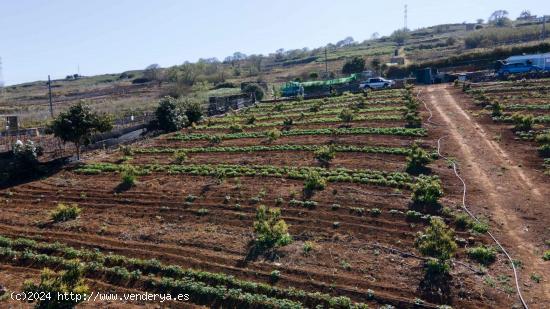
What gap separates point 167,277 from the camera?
45.6ft

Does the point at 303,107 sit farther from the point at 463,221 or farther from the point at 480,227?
the point at 480,227

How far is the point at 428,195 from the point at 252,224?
712 centimetres

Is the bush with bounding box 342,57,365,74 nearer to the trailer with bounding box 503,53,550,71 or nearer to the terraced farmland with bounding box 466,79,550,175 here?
the trailer with bounding box 503,53,550,71

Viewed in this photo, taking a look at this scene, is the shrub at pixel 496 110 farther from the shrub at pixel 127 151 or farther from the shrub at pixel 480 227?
the shrub at pixel 127 151

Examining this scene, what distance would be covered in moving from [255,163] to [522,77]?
32068 mm

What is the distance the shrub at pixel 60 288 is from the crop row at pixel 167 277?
840 millimetres

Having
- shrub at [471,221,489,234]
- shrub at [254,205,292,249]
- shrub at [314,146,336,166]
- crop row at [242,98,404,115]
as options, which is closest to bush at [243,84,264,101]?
crop row at [242,98,404,115]

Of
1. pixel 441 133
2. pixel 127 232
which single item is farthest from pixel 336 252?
pixel 441 133

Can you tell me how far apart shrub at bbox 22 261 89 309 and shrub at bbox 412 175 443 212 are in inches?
490

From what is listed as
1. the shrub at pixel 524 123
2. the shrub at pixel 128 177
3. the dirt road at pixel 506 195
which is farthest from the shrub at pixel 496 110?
the shrub at pixel 128 177

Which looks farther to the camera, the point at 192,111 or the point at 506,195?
the point at 192,111

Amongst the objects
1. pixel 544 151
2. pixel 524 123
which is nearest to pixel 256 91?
pixel 524 123

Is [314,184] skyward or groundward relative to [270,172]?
groundward

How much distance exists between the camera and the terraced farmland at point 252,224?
41.8ft
